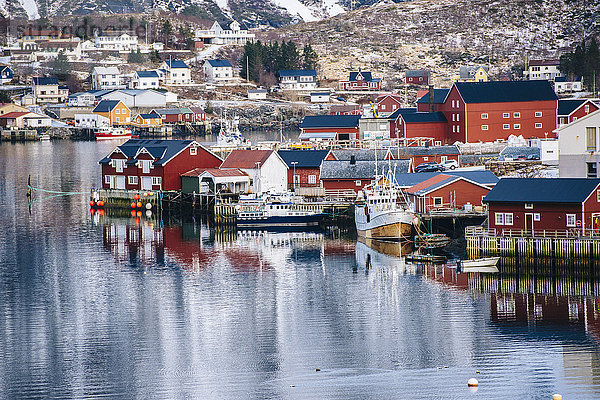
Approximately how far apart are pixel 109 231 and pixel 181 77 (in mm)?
96958

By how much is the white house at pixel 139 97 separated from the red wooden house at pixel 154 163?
72.6m

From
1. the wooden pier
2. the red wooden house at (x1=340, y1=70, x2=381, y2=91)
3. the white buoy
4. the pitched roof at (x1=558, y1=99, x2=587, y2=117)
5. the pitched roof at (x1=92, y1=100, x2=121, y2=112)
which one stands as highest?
the red wooden house at (x1=340, y1=70, x2=381, y2=91)

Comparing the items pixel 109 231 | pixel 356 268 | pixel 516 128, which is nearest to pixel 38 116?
pixel 516 128

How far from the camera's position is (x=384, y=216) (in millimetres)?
50344

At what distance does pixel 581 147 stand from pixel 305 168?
20190 millimetres

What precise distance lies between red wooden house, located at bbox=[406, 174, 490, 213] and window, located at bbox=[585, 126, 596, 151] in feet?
23.3

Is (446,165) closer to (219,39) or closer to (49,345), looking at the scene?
(49,345)

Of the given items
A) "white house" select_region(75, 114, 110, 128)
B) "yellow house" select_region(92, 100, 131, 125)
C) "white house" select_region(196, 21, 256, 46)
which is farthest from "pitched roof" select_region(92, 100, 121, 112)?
"white house" select_region(196, 21, 256, 46)

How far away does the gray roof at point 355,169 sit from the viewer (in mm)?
59028

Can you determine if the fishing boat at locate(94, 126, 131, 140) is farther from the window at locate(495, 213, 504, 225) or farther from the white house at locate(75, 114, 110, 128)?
the window at locate(495, 213, 504, 225)

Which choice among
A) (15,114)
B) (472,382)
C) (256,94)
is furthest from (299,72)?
(472,382)

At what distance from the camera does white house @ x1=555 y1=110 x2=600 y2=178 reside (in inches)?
1796

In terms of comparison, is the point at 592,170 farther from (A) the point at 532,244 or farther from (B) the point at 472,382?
(B) the point at 472,382

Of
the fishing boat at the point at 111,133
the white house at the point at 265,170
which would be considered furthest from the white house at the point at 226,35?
the white house at the point at 265,170
